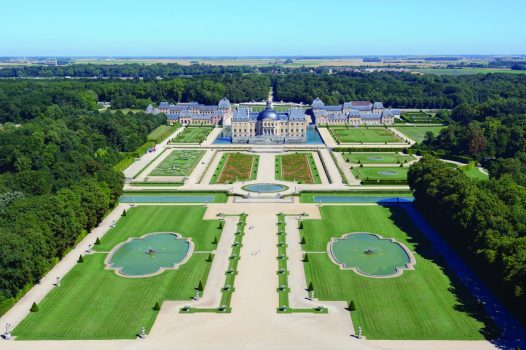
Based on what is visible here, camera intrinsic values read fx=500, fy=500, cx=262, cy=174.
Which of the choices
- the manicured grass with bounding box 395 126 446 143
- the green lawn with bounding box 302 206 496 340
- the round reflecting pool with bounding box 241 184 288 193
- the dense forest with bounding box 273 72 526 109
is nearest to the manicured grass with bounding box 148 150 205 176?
the round reflecting pool with bounding box 241 184 288 193

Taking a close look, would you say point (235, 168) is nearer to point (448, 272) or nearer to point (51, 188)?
point (51, 188)

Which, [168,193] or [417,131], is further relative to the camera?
[417,131]

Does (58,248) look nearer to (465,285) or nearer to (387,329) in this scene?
(387,329)

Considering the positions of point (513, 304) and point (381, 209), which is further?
point (381, 209)

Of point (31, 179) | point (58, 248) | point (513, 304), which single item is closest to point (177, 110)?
point (31, 179)


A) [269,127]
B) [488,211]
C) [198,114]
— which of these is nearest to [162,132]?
[198,114]

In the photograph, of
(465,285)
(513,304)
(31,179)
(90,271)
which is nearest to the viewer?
(513,304)

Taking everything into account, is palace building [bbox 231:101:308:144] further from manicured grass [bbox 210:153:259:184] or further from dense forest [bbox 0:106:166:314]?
dense forest [bbox 0:106:166:314]
